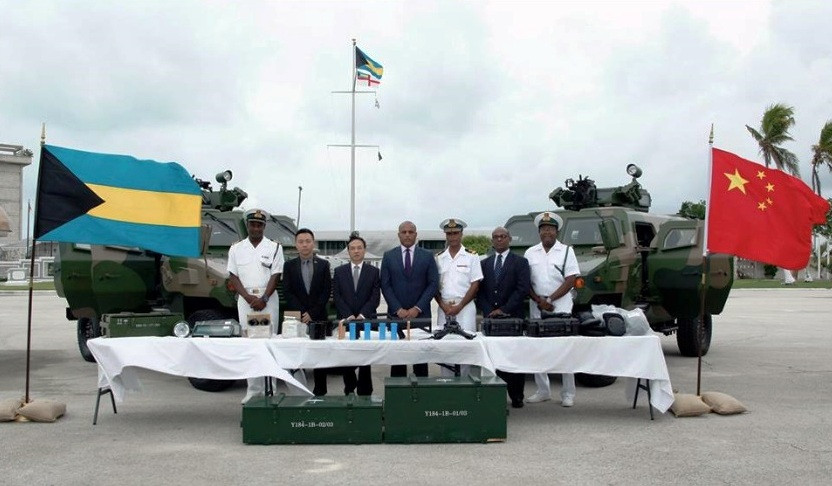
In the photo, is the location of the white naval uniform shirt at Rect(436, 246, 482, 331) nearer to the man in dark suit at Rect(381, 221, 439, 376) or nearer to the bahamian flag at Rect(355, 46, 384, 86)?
the man in dark suit at Rect(381, 221, 439, 376)

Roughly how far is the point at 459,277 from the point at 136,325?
2.90 meters

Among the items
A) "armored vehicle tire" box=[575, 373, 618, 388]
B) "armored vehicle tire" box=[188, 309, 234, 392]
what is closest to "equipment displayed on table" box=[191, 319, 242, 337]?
"armored vehicle tire" box=[188, 309, 234, 392]

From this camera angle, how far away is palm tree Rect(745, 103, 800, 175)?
136ft

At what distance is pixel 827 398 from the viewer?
7992mm

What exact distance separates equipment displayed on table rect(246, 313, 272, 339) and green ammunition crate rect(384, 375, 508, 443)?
1249mm

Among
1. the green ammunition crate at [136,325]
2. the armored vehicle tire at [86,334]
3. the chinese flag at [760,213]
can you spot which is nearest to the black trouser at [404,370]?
the green ammunition crate at [136,325]

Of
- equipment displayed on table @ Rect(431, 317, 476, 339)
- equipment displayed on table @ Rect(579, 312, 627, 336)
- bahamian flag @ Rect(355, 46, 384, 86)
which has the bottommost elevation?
equipment displayed on table @ Rect(431, 317, 476, 339)

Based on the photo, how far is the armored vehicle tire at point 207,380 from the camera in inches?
337

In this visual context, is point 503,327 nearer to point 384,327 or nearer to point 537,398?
point 384,327

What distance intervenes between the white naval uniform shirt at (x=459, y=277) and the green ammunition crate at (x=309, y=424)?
1.64 m

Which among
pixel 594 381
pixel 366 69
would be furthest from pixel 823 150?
pixel 594 381

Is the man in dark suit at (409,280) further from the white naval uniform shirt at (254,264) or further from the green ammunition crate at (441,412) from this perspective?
the green ammunition crate at (441,412)

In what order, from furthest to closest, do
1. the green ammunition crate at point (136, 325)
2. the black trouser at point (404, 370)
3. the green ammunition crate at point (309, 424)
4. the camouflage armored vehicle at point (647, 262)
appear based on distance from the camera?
the camouflage armored vehicle at point (647, 262) < the black trouser at point (404, 370) < the green ammunition crate at point (136, 325) < the green ammunition crate at point (309, 424)

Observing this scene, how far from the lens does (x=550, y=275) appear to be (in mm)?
7668
